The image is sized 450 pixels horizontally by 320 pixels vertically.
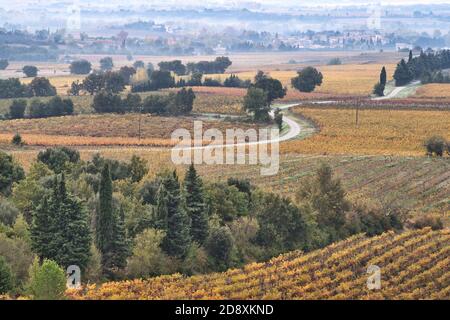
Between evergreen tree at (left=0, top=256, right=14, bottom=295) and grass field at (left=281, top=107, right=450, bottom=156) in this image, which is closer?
evergreen tree at (left=0, top=256, right=14, bottom=295)

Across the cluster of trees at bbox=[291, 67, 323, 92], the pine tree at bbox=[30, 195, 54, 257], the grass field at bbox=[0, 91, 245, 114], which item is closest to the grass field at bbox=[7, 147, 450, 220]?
the pine tree at bbox=[30, 195, 54, 257]

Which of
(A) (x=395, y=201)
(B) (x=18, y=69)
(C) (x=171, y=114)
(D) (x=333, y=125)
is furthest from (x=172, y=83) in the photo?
(A) (x=395, y=201)

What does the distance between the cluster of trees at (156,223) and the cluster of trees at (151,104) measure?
5324cm

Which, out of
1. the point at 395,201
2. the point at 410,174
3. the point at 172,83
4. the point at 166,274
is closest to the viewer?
the point at 166,274

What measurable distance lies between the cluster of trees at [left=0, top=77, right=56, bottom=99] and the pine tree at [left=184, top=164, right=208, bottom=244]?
3368 inches

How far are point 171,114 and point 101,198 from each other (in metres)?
64.1

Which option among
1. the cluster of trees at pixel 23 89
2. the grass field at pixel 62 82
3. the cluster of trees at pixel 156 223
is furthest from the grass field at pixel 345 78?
the cluster of trees at pixel 156 223

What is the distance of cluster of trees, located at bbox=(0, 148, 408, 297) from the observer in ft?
106

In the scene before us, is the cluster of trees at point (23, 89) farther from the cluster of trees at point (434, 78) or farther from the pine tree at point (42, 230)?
the pine tree at point (42, 230)

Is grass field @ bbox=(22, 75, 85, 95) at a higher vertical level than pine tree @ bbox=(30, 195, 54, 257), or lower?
lower

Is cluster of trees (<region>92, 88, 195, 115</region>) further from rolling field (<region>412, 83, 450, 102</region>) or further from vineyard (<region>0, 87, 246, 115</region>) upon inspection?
rolling field (<region>412, 83, 450, 102</region>)
